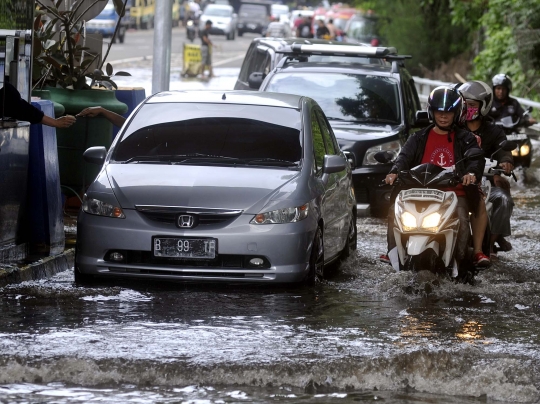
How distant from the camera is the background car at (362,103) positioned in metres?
15.3

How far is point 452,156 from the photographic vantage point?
32.9 feet

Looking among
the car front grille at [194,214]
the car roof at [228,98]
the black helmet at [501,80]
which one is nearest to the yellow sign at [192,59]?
the black helmet at [501,80]

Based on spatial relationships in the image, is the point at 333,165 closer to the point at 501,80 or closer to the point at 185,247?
the point at 185,247

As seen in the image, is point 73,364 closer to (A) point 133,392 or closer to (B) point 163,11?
(A) point 133,392

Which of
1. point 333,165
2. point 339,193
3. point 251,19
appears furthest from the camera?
point 251,19

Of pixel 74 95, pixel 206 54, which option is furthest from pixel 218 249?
pixel 206 54

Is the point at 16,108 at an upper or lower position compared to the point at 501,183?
upper

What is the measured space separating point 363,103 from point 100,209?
23.3 ft

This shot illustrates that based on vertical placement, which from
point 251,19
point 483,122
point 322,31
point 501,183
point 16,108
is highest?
point 16,108

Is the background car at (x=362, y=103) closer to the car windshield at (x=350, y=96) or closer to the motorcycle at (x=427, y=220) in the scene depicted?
the car windshield at (x=350, y=96)

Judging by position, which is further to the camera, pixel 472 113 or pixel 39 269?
pixel 472 113

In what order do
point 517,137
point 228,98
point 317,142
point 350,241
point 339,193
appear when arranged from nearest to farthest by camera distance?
point 317,142
point 228,98
point 339,193
point 350,241
point 517,137

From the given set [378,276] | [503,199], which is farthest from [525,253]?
[378,276]

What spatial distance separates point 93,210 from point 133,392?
3121mm
